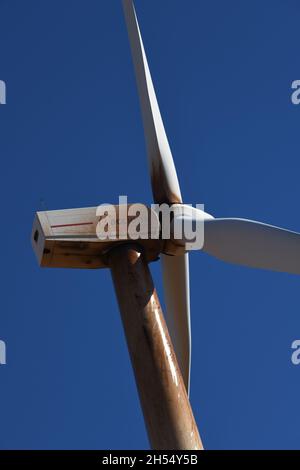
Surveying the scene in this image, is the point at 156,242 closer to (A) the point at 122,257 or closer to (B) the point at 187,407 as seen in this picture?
(A) the point at 122,257

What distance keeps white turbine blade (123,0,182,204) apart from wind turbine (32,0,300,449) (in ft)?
0.04

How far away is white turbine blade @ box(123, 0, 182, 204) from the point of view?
465 inches

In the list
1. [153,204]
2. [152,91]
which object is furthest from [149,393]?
[152,91]

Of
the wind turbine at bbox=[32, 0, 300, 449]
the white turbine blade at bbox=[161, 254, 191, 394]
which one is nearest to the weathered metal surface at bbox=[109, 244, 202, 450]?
the wind turbine at bbox=[32, 0, 300, 449]

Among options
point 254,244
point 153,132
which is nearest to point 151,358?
point 254,244

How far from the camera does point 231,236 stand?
10.5m

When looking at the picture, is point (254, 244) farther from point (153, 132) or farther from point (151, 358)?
point (153, 132)

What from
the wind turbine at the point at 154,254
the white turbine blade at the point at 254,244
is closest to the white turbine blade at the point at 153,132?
the wind turbine at the point at 154,254

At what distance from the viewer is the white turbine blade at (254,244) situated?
33.2 ft

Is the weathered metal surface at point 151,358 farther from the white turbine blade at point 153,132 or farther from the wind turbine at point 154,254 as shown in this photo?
the white turbine blade at point 153,132

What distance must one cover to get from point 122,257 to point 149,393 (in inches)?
70.0

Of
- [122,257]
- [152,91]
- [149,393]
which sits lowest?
[149,393]

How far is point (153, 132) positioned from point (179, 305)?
228cm

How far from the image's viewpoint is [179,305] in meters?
12.7
